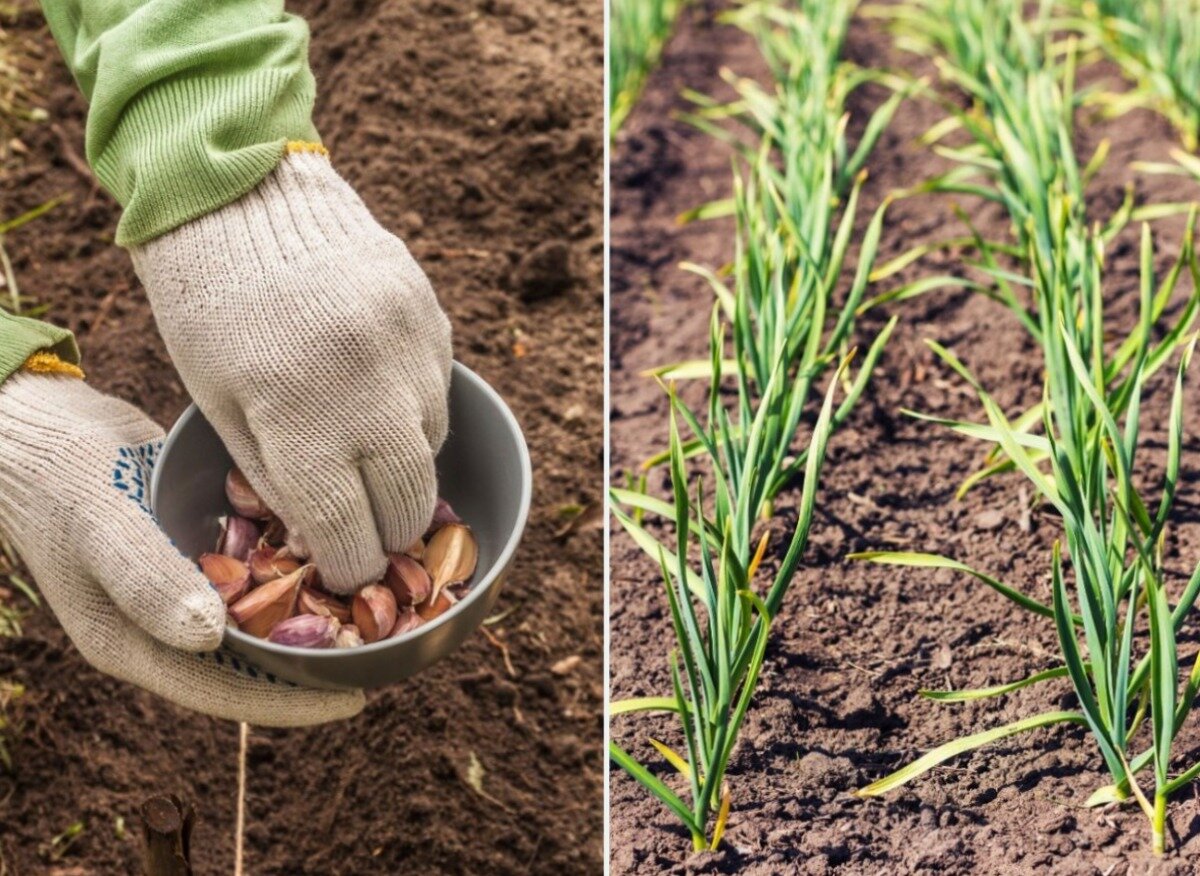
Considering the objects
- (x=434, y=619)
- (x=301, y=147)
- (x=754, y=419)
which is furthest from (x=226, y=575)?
(x=754, y=419)

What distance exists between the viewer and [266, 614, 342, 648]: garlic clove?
1.35m

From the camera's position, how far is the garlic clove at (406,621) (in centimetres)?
142

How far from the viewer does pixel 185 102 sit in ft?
4.39

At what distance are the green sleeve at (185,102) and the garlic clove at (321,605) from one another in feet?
1.35

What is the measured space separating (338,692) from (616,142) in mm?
1336

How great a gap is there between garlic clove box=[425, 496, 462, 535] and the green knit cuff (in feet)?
1.51

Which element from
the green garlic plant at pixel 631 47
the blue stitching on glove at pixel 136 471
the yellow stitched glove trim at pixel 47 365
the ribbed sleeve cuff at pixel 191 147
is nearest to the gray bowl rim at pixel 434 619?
the blue stitching on glove at pixel 136 471

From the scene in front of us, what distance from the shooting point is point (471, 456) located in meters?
1.60

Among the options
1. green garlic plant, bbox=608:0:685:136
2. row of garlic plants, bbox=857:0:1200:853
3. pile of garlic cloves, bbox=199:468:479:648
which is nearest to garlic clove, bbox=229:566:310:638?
pile of garlic cloves, bbox=199:468:479:648

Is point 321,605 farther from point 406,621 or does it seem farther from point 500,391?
point 500,391

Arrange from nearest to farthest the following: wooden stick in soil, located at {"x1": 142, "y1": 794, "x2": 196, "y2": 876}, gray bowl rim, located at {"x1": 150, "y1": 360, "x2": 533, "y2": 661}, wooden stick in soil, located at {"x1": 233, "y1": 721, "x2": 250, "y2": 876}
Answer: wooden stick in soil, located at {"x1": 142, "y1": 794, "x2": 196, "y2": 876} → gray bowl rim, located at {"x1": 150, "y1": 360, "x2": 533, "y2": 661} → wooden stick in soil, located at {"x1": 233, "y1": 721, "x2": 250, "y2": 876}

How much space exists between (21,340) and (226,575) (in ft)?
1.09

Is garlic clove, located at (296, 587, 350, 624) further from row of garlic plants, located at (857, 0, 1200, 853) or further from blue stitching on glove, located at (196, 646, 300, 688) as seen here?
row of garlic plants, located at (857, 0, 1200, 853)

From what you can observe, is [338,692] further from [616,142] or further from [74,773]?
[616,142]
